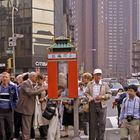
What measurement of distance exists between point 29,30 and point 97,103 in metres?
40.8

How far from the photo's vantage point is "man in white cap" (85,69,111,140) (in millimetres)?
10742

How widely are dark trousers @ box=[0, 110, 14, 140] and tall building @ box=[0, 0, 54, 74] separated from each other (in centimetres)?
Result: 3862

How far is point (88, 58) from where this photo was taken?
12669 cm

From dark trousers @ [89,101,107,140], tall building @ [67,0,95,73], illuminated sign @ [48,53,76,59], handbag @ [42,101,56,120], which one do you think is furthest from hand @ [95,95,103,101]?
tall building @ [67,0,95,73]

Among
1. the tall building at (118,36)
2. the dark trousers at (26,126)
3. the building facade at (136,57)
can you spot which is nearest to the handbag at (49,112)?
the dark trousers at (26,126)

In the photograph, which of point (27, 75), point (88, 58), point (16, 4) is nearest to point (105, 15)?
point (88, 58)

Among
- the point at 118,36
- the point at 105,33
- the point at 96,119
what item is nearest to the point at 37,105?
the point at 96,119

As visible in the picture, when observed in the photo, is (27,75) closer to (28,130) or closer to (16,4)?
(28,130)

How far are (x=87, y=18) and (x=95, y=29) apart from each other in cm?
409

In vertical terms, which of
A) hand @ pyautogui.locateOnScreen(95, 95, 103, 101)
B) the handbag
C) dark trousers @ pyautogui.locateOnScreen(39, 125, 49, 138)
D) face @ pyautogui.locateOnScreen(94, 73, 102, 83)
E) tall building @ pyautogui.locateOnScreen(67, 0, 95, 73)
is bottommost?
dark trousers @ pyautogui.locateOnScreen(39, 125, 49, 138)

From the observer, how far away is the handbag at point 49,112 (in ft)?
33.4

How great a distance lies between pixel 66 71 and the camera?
10352 millimetres

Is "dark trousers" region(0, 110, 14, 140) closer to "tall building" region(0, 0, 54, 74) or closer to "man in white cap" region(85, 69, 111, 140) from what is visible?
"man in white cap" region(85, 69, 111, 140)

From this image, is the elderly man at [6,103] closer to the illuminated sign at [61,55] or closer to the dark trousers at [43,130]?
the illuminated sign at [61,55]
